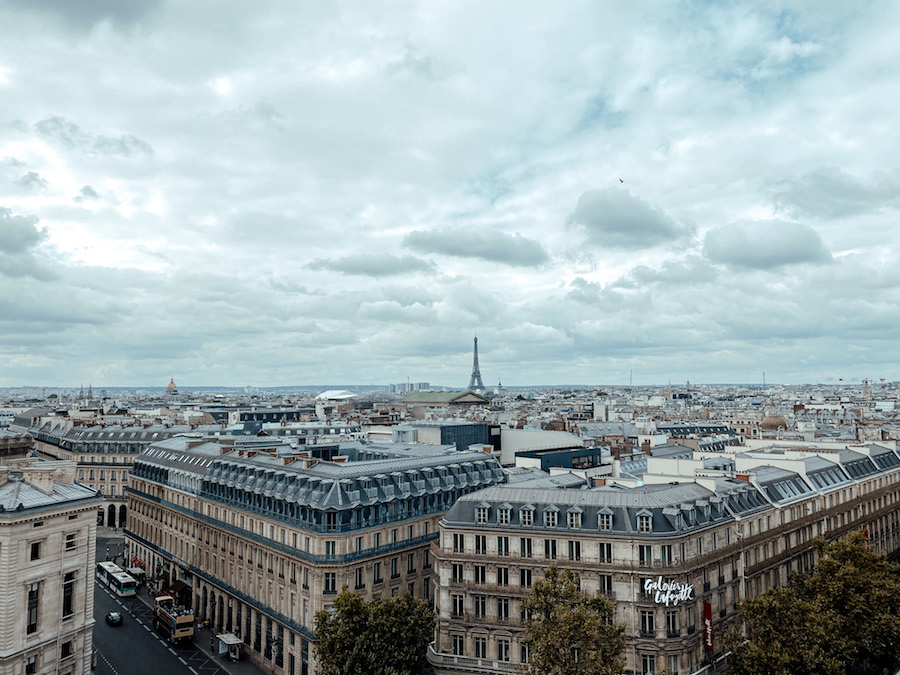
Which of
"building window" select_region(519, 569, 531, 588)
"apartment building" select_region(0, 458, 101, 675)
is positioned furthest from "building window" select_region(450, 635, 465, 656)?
"apartment building" select_region(0, 458, 101, 675)

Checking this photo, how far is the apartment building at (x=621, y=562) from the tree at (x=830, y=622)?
4.92 meters

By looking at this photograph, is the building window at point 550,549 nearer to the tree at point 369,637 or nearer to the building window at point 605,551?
the building window at point 605,551

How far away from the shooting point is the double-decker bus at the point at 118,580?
A: 103812mm

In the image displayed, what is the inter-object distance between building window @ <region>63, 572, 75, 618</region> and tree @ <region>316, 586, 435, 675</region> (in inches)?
871

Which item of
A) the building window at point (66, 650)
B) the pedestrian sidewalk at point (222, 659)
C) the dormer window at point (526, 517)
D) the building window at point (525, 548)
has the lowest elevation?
the pedestrian sidewalk at point (222, 659)

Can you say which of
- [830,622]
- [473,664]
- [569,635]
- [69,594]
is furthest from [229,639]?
[830,622]

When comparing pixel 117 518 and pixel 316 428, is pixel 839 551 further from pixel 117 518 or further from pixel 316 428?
pixel 117 518

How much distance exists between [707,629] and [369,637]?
30959 mm

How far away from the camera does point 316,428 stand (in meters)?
151

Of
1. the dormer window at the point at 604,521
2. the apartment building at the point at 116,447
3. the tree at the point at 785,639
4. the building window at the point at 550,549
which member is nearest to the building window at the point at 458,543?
the building window at the point at 550,549

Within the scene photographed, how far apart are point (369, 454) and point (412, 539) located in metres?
27.3

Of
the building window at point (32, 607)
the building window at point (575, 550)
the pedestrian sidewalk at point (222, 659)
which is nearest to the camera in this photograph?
the building window at point (32, 607)

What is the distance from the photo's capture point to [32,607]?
58.4 m

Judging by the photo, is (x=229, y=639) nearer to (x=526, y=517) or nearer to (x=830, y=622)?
(x=526, y=517)
